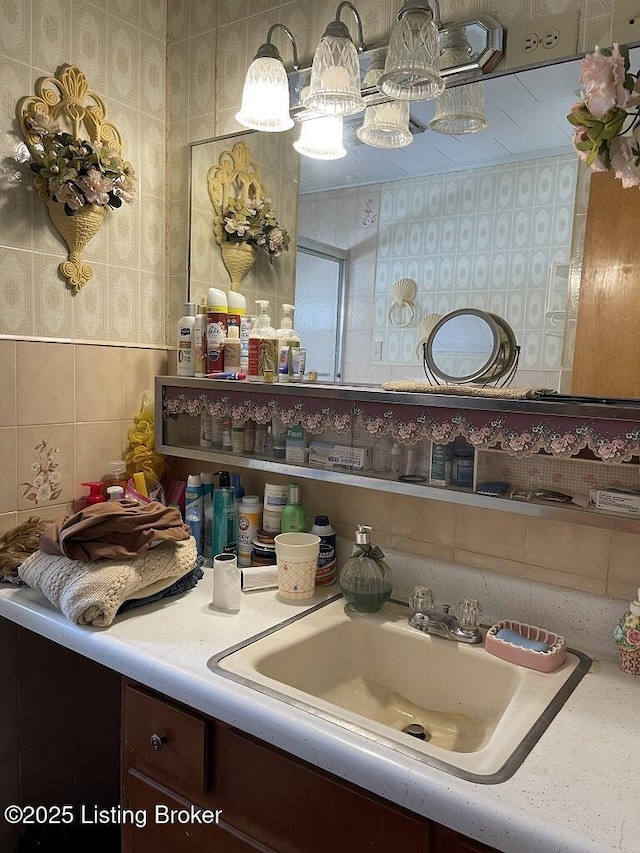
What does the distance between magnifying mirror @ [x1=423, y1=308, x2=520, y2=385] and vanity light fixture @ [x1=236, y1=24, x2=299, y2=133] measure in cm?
60

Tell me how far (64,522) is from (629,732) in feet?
3.60

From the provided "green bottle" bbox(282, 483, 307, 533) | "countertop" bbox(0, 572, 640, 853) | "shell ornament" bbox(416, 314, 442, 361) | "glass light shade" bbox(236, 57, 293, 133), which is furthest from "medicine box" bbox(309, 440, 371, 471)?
"glass light shade" bbox(236, 57, 293, 133)

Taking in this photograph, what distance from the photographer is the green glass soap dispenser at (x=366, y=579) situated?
1.32 meters

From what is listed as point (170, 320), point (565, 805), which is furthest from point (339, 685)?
point (170, 320)

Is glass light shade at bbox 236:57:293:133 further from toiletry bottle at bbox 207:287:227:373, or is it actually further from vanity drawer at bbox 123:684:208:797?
vanity drawer at bbox 123:684:208:797

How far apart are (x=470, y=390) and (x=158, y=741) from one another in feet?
2.72

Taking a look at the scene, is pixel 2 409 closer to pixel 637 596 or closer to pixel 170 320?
pixel 170 320

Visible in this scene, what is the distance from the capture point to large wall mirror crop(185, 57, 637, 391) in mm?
1188

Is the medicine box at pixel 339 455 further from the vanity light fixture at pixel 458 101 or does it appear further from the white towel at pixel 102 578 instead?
the vanity light fixture at pixel 458 101

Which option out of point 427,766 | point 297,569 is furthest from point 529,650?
point 297,569

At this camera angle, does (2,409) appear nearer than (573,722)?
No

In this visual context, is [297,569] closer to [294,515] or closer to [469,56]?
[294,515]

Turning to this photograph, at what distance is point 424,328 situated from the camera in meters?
1.34

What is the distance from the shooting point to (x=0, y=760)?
1.49 m
